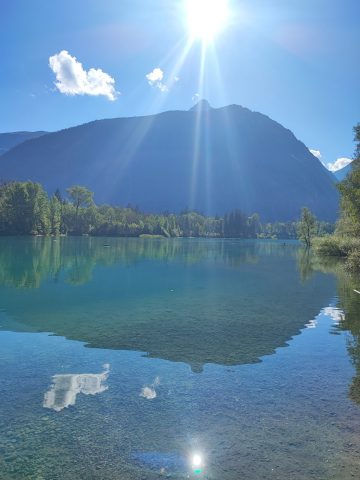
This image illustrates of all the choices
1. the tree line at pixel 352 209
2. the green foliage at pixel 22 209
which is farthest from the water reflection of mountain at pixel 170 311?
the green foliage at pixel 22 209

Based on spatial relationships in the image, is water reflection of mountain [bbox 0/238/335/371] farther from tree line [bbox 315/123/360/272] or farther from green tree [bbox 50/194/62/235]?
green tree [bbox 50/194/62/235]

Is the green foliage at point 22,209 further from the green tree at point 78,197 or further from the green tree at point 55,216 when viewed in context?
the green tree at point 78,197

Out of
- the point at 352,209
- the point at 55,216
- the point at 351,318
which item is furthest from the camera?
the point at 55,216

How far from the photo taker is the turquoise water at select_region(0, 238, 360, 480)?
820 centimetres

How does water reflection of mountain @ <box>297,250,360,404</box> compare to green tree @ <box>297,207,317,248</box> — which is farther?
green tree @ <box>297,207,317,248</box>

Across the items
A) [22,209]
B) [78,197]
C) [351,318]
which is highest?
[78,197]

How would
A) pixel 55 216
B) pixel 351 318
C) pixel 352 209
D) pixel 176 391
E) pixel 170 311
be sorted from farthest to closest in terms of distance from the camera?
1. pixel 55 216
2. pixel 352 209
3. pixel 170 311
4. pixel 351 318
5. pixel 176 391

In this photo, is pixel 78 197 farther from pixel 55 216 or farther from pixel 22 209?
pixel 22 209

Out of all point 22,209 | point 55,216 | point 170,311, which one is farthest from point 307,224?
point 170,311

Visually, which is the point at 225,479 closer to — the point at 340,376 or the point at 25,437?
the point at 25,437

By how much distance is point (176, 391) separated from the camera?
11.9m

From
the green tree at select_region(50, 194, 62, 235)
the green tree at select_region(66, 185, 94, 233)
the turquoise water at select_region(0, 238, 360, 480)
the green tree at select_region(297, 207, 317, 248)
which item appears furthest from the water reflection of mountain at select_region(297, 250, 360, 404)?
the green tree at select_region(66, 185, 94, 233)

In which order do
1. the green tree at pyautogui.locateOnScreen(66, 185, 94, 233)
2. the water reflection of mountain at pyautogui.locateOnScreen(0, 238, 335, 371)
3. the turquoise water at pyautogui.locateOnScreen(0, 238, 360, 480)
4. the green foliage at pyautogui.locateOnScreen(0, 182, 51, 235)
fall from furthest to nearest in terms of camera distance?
the green tree at pyautogui.locateOnScreen(66, 185, 94, 233) < the green foliage at pyautogui.locateOnScreen(0, 182, 51, 235) < the water reflection of mountain at pyautogui.locateOnScreen(0, 238, 335, 371) < the turquoise water at pyautogui.locateOnScreen(0, 238, 360, 480)

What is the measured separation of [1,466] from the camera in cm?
781
